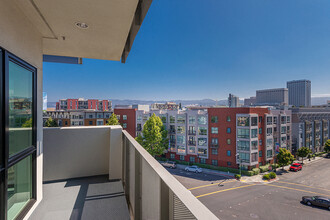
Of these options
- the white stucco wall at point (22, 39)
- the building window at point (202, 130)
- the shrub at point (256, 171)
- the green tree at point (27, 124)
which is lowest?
the shrub at point (256, 171)

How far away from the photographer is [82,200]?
2.33m

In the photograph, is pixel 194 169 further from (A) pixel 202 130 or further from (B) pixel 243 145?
(B) pixel 243 145

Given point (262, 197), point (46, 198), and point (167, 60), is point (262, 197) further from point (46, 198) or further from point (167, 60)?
point (167, 60)

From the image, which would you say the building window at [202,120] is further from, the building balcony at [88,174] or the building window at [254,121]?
the building balcony at [88,174]

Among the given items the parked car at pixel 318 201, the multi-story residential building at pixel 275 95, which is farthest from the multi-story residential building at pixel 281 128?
the multi-story residential building at pixel 275 95

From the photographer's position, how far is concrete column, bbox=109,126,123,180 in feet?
10.1

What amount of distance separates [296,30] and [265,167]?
55.6 metres

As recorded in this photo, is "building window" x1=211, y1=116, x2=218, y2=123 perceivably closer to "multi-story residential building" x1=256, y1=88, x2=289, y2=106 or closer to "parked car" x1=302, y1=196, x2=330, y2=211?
"parked car" x1=302, y1=196, x2=330, y2=211

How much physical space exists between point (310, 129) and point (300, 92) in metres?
89.3

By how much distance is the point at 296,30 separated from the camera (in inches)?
1998

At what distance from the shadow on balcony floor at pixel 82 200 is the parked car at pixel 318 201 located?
16.4 metres

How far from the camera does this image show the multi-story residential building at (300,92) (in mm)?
90562

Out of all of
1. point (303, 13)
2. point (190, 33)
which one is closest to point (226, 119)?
point (190, 33)

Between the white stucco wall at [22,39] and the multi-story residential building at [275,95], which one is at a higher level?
the multi-story residential building at [275,95]
